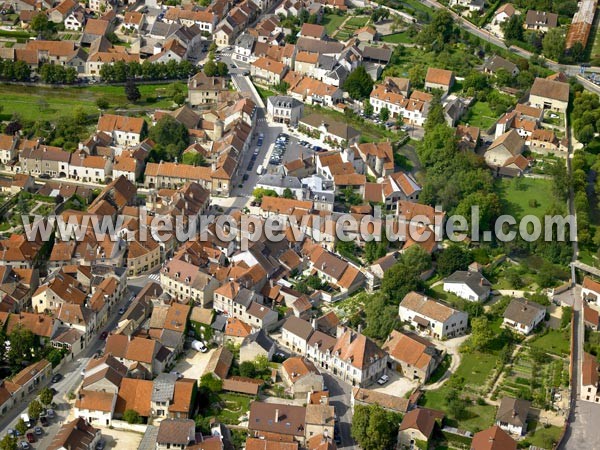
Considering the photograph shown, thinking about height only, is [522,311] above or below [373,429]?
below

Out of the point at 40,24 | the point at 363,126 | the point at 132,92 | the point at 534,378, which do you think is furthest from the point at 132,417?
the point at 40,24

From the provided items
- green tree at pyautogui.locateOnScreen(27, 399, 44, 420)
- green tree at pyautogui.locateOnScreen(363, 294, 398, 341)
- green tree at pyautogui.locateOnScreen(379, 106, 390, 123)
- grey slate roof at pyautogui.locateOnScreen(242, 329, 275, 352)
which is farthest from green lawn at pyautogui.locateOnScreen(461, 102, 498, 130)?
green tree at pyautogui.locateOnScreen(27, 399, 44, 420)

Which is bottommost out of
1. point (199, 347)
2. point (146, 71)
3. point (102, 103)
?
point (102, 103)

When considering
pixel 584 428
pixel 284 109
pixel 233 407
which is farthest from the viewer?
pixel 284 109

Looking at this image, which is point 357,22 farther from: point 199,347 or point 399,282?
point 199,347

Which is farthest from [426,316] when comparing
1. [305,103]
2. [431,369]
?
[305,103]
